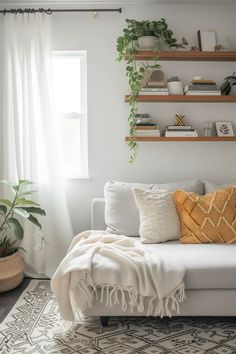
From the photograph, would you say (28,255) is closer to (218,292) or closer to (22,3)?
(218,292)

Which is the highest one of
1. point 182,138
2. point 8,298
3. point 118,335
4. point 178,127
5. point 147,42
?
point 147,42

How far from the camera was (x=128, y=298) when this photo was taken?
1.97m

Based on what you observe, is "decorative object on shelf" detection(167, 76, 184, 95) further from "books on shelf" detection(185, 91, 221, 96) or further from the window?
the window

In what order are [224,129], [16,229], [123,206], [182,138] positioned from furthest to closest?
[224,129] → [182,138] → [123,206] → [16,229]

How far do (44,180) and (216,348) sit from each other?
1942mm

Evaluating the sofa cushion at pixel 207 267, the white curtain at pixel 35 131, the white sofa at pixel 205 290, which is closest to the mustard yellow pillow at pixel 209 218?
the sofa cushion at pixel 207 267

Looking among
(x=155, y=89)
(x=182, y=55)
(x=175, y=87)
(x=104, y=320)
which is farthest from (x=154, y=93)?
(x=104, y=320)

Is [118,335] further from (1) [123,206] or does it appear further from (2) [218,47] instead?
(2) [218,47]

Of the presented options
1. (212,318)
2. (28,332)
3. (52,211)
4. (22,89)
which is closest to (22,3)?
(22,89)

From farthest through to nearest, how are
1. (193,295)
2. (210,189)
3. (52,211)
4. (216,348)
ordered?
(52,211) → (210,189) → (193,295) → (216,348)

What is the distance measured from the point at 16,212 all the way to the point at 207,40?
2.37m

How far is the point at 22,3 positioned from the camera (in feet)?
9.63

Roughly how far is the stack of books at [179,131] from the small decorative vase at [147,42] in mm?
744

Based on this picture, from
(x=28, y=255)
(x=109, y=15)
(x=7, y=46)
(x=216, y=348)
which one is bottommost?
(x=216, y=348)
